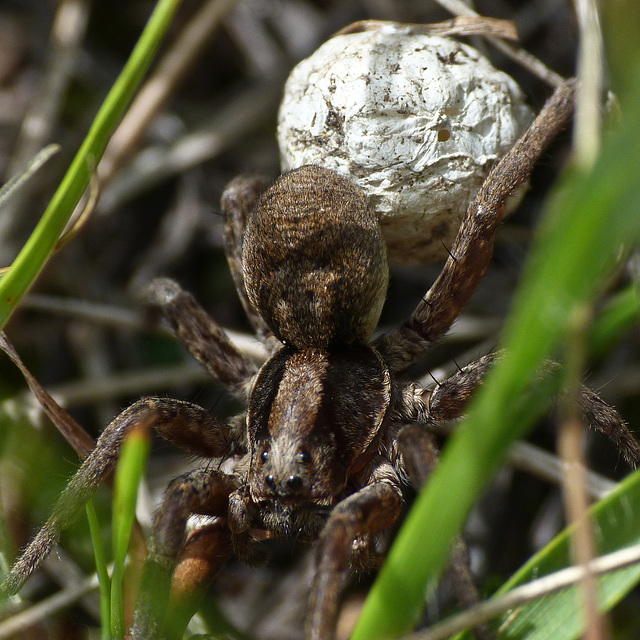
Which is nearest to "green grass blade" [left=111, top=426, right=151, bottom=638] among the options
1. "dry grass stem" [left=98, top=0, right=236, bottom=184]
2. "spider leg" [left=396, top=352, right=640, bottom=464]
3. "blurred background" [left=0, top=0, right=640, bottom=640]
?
"blurred background" [left=0, top=0, right=640, bottom=640]

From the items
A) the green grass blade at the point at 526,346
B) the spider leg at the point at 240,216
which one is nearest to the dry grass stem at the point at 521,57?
the spider leg at the point at 240,216

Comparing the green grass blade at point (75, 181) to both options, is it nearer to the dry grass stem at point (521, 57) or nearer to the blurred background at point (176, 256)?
the blurred background at point (176, 256)

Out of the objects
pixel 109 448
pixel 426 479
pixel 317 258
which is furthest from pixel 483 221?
pixel 109 448

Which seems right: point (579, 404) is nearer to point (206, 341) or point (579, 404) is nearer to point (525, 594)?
point (525, 594)

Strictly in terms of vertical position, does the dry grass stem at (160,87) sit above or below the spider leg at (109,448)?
above

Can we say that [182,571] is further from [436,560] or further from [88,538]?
[436,560]
